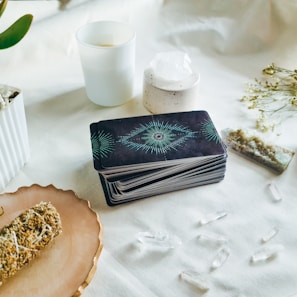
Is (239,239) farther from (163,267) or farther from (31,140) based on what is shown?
(31,140)

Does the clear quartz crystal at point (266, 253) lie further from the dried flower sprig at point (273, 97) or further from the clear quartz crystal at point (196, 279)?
the dried flower sprig at point (273, 97)

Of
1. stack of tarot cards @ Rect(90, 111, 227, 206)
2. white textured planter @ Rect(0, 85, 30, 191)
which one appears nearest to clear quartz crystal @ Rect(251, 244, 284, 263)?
stack of tarot cards @ Rect(90, 111, 227, 206)

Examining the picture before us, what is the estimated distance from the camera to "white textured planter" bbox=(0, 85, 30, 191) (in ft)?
1.84

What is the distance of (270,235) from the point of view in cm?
56

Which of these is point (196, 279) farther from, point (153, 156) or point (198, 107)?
point (198, 107)

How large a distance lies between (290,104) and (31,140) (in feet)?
1.54

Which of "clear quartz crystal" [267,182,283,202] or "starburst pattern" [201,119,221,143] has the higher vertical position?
"starburst pattern" [201,119,221,143]

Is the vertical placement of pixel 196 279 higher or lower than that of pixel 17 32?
lower

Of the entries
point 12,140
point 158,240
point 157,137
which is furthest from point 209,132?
point 12,140

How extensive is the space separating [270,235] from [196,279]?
0.41 feet

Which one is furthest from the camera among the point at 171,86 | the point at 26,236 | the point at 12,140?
the point at 171,86

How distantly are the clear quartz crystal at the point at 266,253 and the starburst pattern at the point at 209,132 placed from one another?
16 cm

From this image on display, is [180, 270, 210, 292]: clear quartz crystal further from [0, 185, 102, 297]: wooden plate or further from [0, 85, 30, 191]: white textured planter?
[0, 85, 30, 191]: white textured planter

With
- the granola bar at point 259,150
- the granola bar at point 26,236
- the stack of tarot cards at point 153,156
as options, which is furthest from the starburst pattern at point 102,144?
the granola bar at point 259,150
